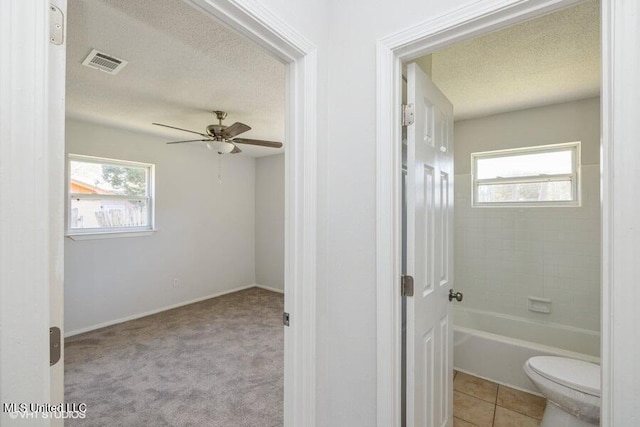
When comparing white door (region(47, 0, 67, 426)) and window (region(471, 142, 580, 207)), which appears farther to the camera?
window (region(471, 142, 580, 207))

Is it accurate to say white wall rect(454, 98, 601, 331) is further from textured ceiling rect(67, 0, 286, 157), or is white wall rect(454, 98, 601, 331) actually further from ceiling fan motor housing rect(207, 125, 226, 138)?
ceiling fan motor housing rect(207, 125, 226, 138)

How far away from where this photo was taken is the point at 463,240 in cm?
321

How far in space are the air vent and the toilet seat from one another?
3244 millimetres

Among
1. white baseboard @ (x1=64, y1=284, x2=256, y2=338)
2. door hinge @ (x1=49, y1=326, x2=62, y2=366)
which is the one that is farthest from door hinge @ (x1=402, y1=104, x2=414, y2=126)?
white baseboard @ (x1=64, y1=284, x2=256, y2=338)

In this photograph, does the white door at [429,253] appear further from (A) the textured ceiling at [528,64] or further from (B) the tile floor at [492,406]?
(A) the textured ceiling at [528,64]

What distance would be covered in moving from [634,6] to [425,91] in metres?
0.66

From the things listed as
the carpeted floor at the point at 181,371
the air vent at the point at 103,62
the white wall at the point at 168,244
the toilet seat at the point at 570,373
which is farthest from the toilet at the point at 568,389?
the white wall at the point at 168,244

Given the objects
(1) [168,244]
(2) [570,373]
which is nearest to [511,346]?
(2) [570,373]

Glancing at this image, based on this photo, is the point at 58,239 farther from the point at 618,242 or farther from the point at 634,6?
the point at 634,6

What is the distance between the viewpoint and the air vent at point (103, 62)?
6.15 ft

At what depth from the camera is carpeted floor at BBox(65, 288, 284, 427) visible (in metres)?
2.00

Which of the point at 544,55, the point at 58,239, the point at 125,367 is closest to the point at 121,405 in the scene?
the point at 125,367

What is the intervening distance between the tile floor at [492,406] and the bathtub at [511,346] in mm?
93

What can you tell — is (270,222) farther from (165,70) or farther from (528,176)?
(528,176)
